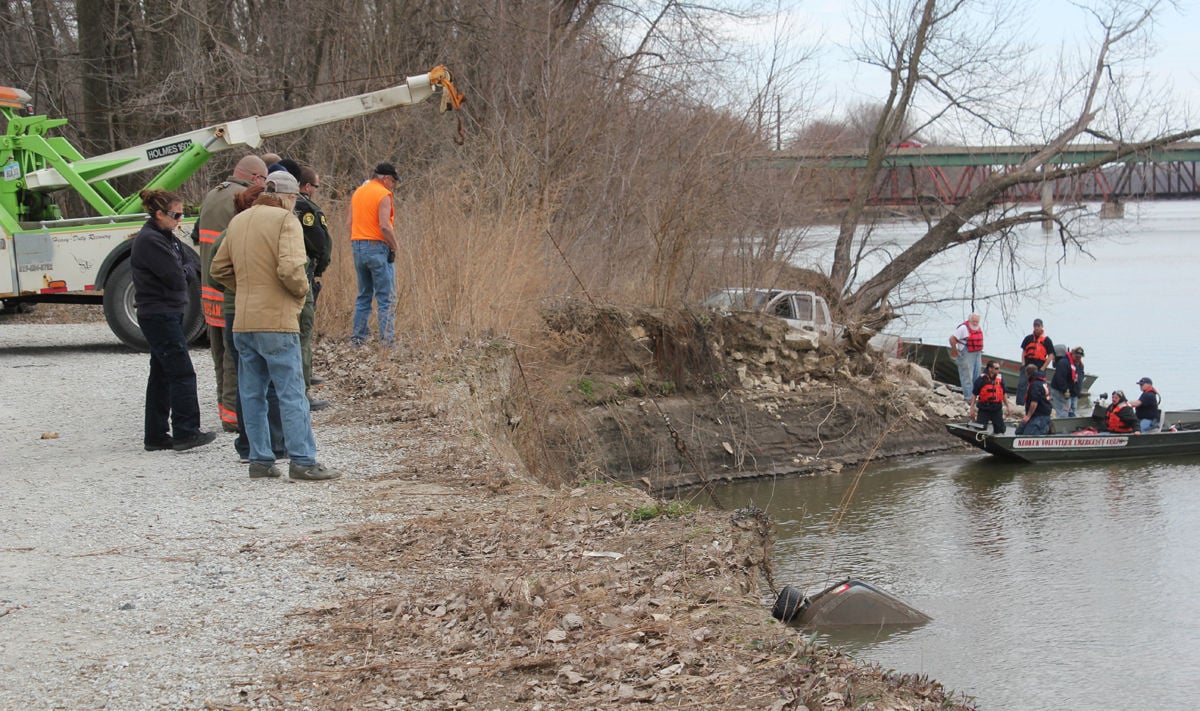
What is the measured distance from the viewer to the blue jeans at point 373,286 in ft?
38.4

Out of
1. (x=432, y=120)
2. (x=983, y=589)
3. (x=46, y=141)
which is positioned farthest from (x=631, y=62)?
(x=983, y=589)

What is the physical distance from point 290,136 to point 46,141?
6.17 metres

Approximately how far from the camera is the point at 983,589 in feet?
39.0

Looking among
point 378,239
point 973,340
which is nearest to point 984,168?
point 973,340

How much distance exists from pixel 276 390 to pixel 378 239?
4375 millimetres

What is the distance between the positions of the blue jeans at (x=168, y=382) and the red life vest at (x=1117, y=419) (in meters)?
17.2

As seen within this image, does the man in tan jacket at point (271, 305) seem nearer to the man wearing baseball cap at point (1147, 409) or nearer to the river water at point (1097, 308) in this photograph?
the man wearing baseball cap at point (1147, 409)

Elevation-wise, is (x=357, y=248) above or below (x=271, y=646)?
above

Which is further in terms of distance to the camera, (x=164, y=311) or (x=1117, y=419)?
(x=1117, y=419)

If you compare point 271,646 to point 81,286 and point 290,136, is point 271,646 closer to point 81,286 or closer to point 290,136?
point 81,286

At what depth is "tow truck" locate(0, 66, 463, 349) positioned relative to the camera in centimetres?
1327

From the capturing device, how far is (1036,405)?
20547 mm

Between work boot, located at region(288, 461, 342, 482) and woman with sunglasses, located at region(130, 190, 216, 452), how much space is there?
1.42 m

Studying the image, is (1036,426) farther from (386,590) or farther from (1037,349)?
(386,590)
